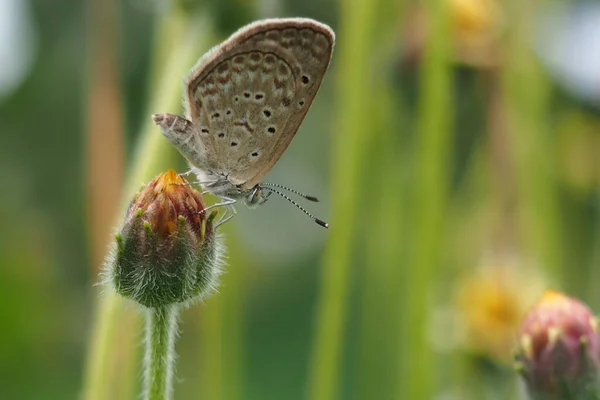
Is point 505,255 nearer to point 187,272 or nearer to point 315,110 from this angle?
point 187,272

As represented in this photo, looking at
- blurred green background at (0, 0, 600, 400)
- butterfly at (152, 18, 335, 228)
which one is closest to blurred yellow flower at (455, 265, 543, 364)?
blurred green background at (0, 0, 600, 400)

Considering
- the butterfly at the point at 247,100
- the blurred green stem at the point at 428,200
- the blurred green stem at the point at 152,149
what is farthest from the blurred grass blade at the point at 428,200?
the blurred green stem at the point at 152,149

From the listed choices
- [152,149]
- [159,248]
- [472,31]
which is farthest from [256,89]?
[472,31]

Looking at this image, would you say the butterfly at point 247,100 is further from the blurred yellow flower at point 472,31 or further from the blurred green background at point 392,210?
the blurred yellow flower at point 472,31

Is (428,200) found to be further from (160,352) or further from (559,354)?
(160,352)

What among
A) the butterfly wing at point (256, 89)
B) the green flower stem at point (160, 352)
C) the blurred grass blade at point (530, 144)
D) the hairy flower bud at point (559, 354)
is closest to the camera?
the green flower stem at point (160, 352)

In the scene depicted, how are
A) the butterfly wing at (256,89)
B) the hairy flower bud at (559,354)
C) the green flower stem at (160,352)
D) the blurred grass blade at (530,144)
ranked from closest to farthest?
the green flower stem at (160,352) < the hairy flower bud at (559,354) < the butterfly wing at (256,89) < the blurred grass blade at (530,144)

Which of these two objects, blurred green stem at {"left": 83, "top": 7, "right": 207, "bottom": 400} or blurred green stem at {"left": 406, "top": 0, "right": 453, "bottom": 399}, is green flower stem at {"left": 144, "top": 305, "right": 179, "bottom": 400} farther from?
blurred green stem at {"left": 406, "top": 0, "right": 453, "bottom": 399}
